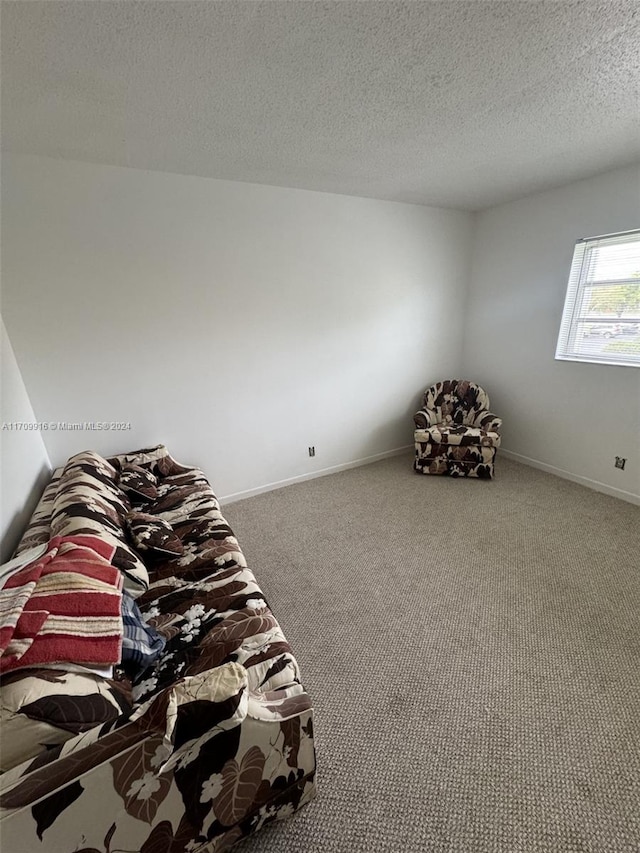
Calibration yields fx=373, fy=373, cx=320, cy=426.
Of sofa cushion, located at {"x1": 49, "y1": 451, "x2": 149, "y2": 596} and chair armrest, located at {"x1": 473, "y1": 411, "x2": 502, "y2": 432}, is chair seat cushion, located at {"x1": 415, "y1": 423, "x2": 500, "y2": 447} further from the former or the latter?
sofa cushion, located at {"x1": 49, "y1": 451, "x2": 149, "y2": 596}

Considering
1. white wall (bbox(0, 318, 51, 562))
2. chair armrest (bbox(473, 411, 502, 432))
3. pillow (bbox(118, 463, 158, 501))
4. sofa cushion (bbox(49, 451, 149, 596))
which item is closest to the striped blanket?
sofa cushion (bbox(49, 451, 149, 596))

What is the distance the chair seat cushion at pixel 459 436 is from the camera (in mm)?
3471

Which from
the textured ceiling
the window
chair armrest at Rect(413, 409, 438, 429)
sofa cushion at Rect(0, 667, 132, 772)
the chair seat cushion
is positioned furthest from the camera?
chair armrest at Rect(413, 409, 438, 429)

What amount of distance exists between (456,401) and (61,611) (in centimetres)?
376

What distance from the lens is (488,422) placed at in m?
3.65

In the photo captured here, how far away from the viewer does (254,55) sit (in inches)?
53.1

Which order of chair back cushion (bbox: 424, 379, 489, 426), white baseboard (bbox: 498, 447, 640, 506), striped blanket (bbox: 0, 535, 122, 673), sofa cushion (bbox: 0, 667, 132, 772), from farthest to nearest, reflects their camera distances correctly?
chair back cushion (bbox: 424, 379, 489, 426)
white baseboard (bbox: 498, 447, 640, 506)
striped blanket (bbox: 0, 535, 122, 673)
sofa cushion (bbox: 0, 667, 132, 772)

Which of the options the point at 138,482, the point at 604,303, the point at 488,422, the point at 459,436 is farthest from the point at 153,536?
the point at 604,303

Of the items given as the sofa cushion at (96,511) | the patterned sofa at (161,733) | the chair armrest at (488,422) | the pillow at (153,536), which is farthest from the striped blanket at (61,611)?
the chair armrest at (488,422)

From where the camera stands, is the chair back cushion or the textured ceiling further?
the chair back cushion

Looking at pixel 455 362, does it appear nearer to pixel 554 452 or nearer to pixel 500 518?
pixel 554 452

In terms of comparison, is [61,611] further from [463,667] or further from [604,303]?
[604,303]

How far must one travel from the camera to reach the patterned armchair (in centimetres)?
351

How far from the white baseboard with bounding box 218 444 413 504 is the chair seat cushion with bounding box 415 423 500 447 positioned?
2.01 feet
